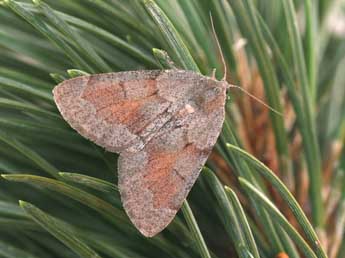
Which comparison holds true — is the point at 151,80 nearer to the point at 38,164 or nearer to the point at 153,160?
the point at 153,160

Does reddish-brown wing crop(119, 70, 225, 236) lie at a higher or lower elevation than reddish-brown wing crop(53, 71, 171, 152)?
lower

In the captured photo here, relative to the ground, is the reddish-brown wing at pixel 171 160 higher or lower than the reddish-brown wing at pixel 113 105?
lower

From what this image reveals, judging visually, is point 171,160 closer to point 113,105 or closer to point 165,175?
point 165,175

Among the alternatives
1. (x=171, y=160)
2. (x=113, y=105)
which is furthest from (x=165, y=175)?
(x=113, y=105)

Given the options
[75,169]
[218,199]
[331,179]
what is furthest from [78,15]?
A: [331,179]

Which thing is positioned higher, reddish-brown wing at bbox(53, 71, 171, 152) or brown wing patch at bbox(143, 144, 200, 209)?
reddish-brown wing at bbox(53, 71, 171, 152)

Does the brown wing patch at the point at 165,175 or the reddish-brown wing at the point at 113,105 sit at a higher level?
the reddish-brown wing at the point at 113,105
